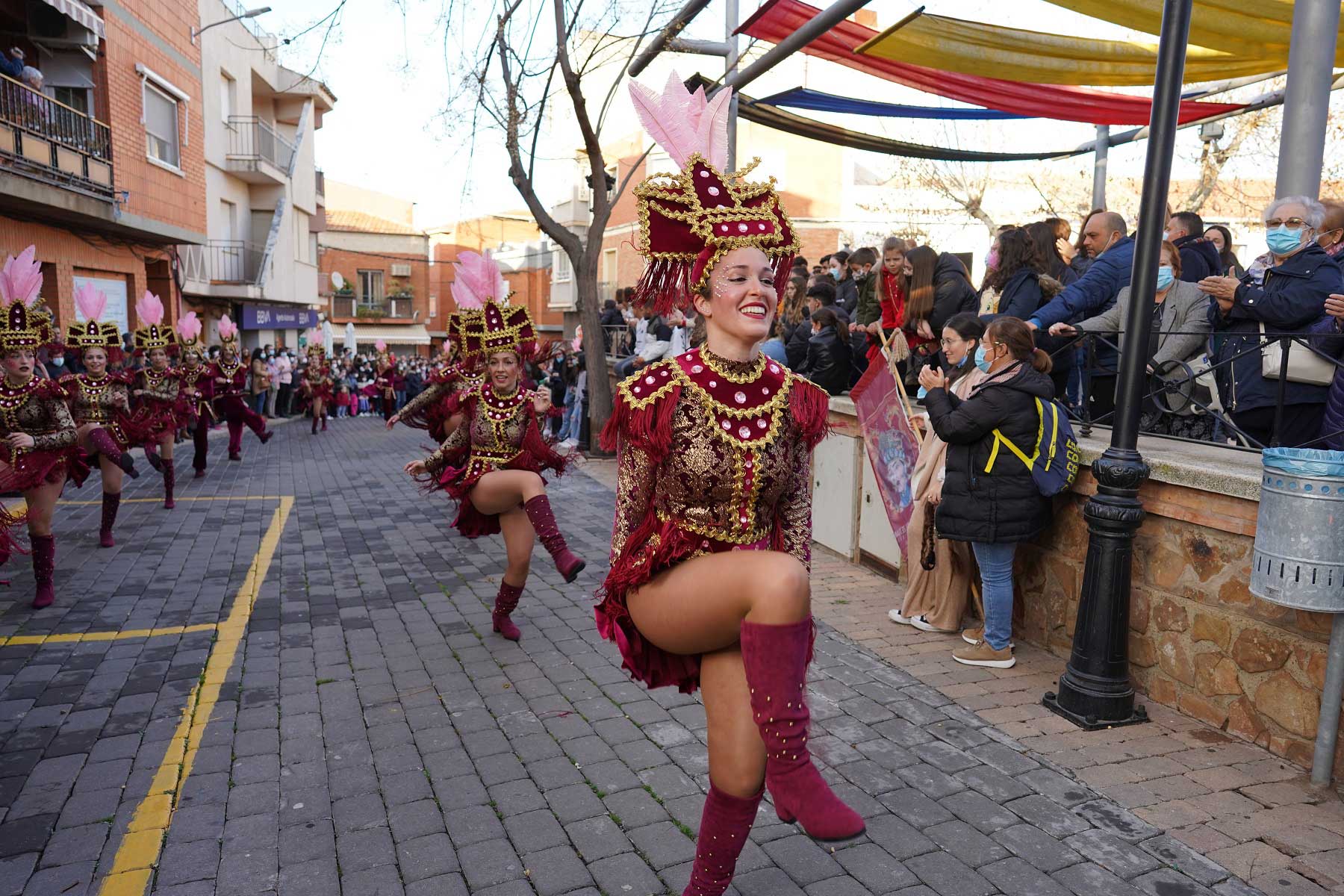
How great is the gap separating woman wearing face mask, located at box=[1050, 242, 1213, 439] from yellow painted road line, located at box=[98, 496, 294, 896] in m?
5.88

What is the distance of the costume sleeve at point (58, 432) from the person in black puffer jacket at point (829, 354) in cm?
664

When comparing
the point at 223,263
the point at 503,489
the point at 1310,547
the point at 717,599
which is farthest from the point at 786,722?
the point at 223,263

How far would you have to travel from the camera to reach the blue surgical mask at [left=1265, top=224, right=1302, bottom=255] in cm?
512

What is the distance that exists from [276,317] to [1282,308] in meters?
31.4

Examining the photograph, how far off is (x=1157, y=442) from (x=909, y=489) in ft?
5.53

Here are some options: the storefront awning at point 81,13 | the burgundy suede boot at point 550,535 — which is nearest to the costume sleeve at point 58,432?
the burgundy suede boot at point 550,535

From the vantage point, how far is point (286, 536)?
9555mm

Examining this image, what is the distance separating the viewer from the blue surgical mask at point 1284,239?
5.12m

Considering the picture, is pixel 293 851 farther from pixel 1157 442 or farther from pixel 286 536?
pixel 286 536

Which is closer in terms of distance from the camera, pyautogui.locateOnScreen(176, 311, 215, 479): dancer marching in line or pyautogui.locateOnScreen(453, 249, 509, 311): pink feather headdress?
pyautogui.locateOnScreen(453, 249, 509, 311): pink feather headdress

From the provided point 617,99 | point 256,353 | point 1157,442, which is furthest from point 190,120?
point 1157,442

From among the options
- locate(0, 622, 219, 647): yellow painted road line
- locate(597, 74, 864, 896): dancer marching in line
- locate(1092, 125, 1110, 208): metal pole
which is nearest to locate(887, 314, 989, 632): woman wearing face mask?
locate(597, 74, 864, 896): dancer marching in line

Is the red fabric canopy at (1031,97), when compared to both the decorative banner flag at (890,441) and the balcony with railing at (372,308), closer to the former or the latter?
the decorative banner flag at (890,441)

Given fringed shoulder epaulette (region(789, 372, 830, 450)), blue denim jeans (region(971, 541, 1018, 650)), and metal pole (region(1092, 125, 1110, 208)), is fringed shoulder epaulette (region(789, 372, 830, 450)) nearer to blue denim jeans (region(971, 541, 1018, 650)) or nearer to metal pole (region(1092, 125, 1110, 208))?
blue denim jeans (region(971, 541, 1018, 650))
